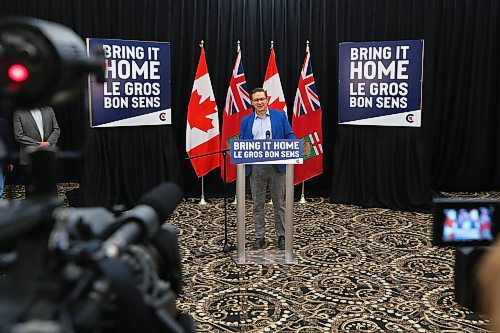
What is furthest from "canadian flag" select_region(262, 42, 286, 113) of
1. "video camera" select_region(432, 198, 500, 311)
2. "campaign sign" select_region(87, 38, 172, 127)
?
"video camera" select_region(432, 198, 500, 311)

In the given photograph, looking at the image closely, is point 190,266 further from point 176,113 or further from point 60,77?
point 60,77

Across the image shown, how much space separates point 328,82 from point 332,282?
12.6 ft

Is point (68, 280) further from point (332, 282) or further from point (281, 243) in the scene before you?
point (281, 243)

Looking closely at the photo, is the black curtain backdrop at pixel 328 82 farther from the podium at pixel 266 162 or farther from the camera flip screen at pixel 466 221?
the camera flip screen at pixel 466 221

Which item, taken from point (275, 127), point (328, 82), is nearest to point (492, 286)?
point (275, 127)

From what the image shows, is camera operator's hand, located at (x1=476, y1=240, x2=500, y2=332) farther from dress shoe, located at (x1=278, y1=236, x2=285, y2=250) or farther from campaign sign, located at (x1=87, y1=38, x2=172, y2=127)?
campaign sign, located at (x1=87, y1=38, x2=172, y2=127)

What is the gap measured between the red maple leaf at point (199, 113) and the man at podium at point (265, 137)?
6.33ft

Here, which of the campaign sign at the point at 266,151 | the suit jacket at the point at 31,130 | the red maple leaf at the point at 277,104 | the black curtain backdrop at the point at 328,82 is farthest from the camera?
the red maple leaf at the point at 277,104

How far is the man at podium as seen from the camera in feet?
15.8

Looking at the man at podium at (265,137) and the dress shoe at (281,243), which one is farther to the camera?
the dress shoe at (281,243)

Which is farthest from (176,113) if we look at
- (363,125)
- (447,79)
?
(447,79)

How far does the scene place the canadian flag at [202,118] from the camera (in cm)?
672

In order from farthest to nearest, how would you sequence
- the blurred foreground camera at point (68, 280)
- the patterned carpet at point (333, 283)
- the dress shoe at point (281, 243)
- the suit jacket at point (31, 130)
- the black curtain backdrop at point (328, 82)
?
the black curtain backdrop at point (328, 82) → the suit jacket at point (31, 130) → the dress shoe at point (281, 243) → the patterned carpet at point (333, 283) → the blurred foreground camera at point (68, 280)

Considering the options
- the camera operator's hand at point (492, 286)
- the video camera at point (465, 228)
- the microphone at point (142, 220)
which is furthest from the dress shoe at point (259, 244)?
the camera operator's hand at point (492, 286)
